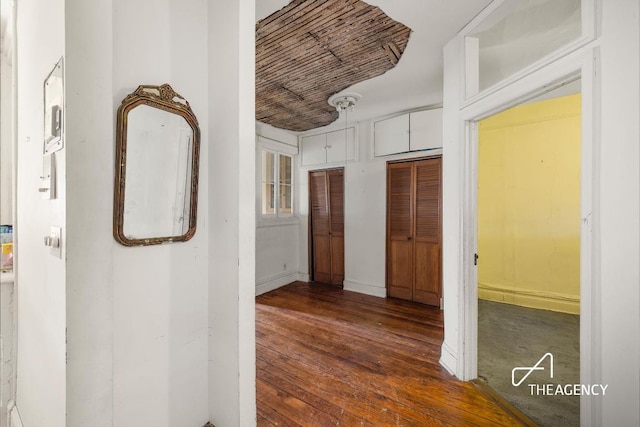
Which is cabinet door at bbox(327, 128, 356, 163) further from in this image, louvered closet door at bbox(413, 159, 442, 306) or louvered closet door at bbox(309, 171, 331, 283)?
louvered closet door at bbox(413, 159, 442, 306)

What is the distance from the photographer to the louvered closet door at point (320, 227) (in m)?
4.61

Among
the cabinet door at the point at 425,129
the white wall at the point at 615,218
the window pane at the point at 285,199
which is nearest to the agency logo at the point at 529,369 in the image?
the white wall at the point at 615,218

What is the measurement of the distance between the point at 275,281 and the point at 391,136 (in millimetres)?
2979

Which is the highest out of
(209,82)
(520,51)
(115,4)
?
(520,51)

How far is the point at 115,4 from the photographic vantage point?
103cm

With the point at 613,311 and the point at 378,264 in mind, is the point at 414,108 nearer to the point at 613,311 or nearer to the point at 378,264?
the point at 378,264

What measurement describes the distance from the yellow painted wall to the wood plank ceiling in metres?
2.28

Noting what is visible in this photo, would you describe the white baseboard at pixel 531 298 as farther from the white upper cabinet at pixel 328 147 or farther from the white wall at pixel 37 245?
the white wall at pixel 37 245

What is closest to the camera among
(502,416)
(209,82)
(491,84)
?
(209,82)

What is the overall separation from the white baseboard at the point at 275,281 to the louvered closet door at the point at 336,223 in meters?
0.73

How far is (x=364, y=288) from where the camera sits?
13.6 ft

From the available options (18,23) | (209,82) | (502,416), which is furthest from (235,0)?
(502,416)

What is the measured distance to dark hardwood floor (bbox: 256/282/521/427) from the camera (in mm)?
1672

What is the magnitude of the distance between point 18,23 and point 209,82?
126 centimetres
